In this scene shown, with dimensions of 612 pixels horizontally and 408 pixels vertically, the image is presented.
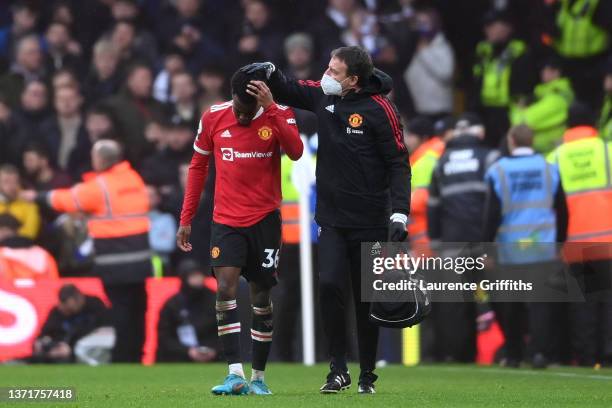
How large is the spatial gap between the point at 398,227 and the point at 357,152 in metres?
0.61

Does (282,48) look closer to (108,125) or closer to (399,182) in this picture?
(108,125)

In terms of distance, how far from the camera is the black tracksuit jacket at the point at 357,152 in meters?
9.75

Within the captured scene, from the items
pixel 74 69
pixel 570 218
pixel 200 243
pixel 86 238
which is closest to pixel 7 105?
pixel 74 69

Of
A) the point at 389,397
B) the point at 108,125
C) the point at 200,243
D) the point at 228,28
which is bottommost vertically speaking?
the point at 389,397

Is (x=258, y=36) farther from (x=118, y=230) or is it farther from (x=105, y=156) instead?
(x=118, y=230)

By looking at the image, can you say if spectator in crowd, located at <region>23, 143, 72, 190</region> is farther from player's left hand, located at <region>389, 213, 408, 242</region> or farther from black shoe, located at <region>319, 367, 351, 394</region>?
player's left hand, located at <region>389, 213, 408, 242</region>

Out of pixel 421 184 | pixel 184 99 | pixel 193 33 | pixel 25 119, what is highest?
pixel 193 33

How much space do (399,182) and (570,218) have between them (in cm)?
476

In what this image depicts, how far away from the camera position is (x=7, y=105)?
64.3ft

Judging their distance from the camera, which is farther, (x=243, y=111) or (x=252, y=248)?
(x=252, y=248)

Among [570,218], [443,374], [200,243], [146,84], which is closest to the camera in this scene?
[443,374]

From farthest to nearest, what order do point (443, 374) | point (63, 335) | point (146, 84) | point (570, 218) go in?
point (146, 84) → point (63, 335) → point (570, 218) → point (443, 374)

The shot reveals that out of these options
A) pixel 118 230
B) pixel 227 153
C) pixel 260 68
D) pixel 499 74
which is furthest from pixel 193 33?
pixel 260 68

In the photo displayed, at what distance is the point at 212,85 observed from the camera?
62.6 feet
